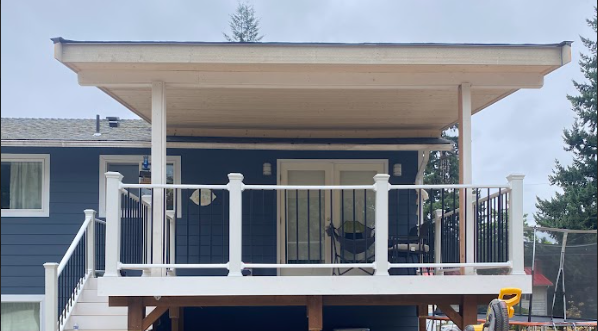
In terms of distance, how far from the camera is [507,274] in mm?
6031

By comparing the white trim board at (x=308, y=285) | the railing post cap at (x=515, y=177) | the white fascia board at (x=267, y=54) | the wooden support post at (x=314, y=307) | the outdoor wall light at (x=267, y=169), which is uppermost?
the white fascia board at (x=267, y=54)

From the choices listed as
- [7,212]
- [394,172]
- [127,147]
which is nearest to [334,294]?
[394,172]

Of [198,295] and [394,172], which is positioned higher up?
[394,172]

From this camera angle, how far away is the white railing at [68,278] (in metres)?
6.24

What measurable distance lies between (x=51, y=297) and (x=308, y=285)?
239 cm

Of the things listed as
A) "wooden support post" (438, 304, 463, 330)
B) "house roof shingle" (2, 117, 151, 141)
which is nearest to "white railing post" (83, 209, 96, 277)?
"house roof shingle" (2, 117, 151, 141)

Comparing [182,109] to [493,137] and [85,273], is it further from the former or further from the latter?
[493,137]

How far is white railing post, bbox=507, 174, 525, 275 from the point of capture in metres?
5.86

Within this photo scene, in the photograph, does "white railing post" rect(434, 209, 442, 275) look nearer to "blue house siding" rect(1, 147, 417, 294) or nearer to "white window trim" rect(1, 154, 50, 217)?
"blue house siding" rect(1, 147, 417, 294)

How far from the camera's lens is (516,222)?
587cm

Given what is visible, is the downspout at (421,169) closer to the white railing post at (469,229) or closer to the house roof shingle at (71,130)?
the white railing post at (469,229)

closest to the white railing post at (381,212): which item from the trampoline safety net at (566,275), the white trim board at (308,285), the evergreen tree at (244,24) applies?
the white trim board at (308,285)

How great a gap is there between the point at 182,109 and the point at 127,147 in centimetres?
202

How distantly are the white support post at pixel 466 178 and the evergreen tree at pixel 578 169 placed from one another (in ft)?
54.2
